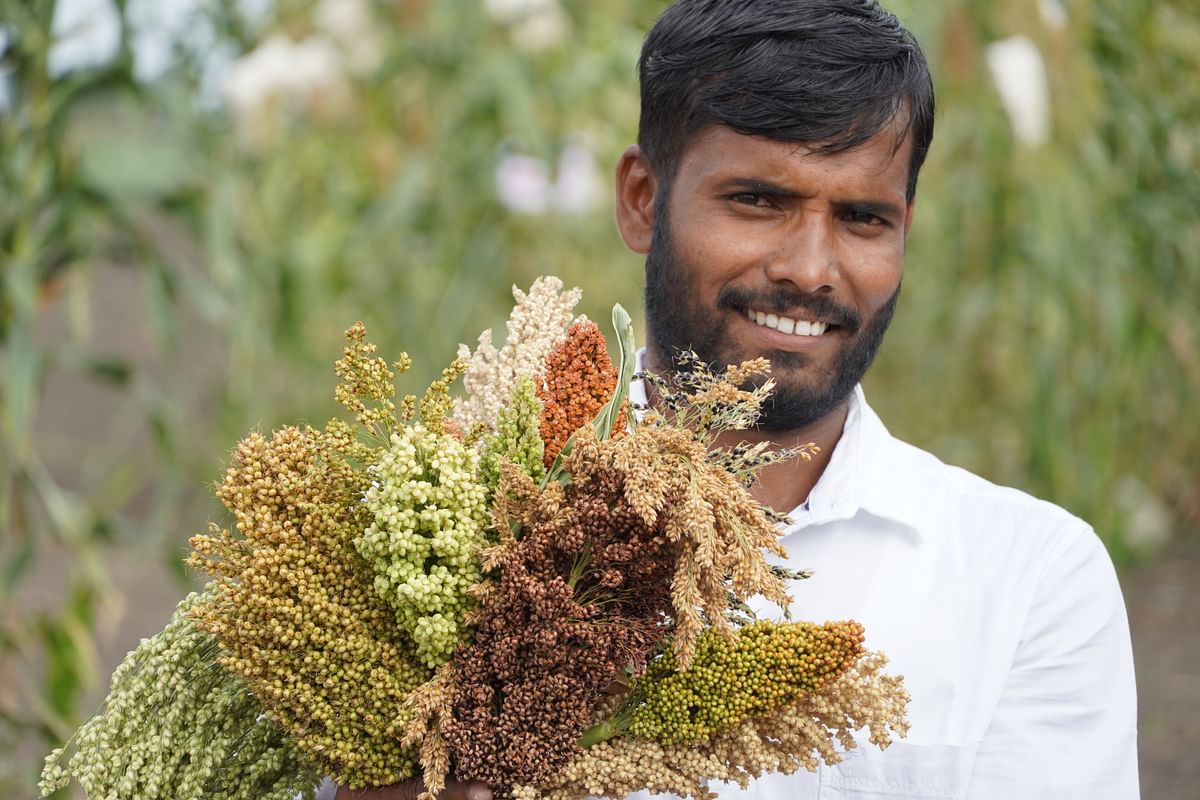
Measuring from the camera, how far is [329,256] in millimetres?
4484

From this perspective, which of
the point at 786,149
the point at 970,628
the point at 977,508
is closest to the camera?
the point at 786,149

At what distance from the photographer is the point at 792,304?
159cm

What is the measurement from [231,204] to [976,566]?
2.40 m

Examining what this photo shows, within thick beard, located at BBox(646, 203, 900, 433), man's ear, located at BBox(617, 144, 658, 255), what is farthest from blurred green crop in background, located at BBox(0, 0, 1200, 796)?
thick beard, located at BBox(646, 203, 900, 433)

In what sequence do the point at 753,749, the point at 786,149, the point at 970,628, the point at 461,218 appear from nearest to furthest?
the point at 753,749
the point at 786,149
the point at 970,628
the point at 461,218

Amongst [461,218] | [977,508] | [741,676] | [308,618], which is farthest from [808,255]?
[461,218]

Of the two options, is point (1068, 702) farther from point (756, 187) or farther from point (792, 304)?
point (756, 187)

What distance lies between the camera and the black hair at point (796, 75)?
1562 millimetres

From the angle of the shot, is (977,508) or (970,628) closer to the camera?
(970,628)

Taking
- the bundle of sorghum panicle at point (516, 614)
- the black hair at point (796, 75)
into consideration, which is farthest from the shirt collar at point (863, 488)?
the bundle of sorghum panicle at point (516, 614)

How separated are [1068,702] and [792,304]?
0.59m

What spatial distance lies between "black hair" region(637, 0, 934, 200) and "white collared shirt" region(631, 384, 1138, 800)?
45cm

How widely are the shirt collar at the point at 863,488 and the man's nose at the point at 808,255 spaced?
0.28m

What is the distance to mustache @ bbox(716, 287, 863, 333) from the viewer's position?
1.59 m
